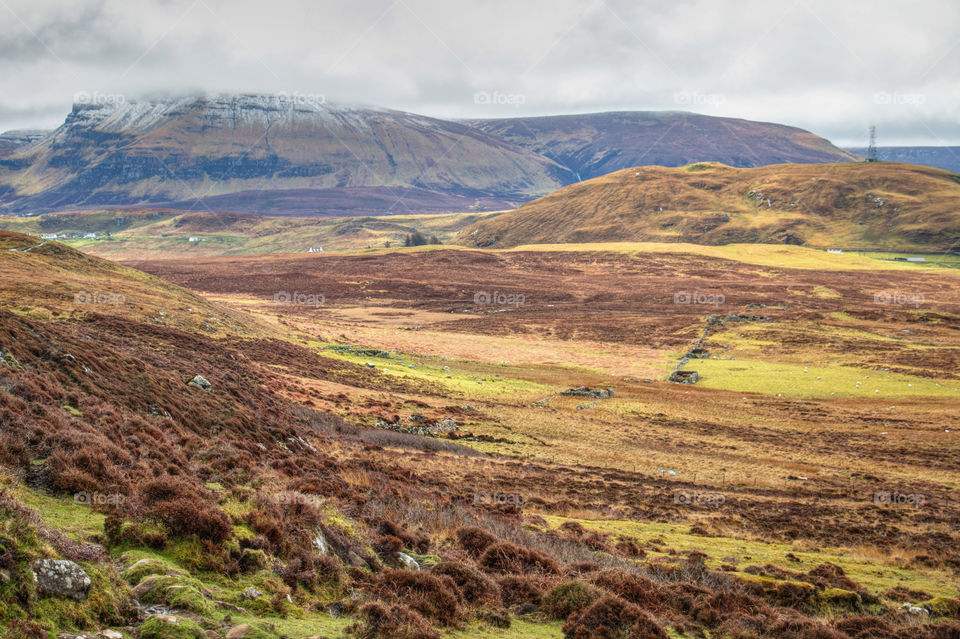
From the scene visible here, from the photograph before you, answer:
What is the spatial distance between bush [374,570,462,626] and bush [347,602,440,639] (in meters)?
0.62

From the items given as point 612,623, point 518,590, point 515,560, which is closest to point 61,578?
point 518,590

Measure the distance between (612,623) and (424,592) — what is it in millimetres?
3029

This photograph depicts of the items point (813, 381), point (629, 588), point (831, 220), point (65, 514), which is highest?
point (831, 220)

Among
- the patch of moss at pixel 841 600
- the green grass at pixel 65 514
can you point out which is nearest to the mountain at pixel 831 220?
the patch of moss at pixel 841 600

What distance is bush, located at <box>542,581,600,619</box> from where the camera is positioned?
982 cm

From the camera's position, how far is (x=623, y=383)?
48438 millimetres

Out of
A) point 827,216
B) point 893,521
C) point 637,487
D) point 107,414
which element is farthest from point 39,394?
point 827,216

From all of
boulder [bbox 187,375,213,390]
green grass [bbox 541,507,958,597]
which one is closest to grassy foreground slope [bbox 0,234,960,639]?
green grass [bbox 541,507,958,597]

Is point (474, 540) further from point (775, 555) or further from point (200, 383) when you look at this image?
point (200, 383)

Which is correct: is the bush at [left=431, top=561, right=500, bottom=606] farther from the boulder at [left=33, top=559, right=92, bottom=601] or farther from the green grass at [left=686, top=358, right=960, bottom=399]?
the green grass at [left=686, top=358, right=960, bottom=399]

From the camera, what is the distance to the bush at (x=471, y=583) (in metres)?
10.1

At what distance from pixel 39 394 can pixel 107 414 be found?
4.81 feet

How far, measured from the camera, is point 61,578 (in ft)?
21.3

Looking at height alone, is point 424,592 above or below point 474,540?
A: above
